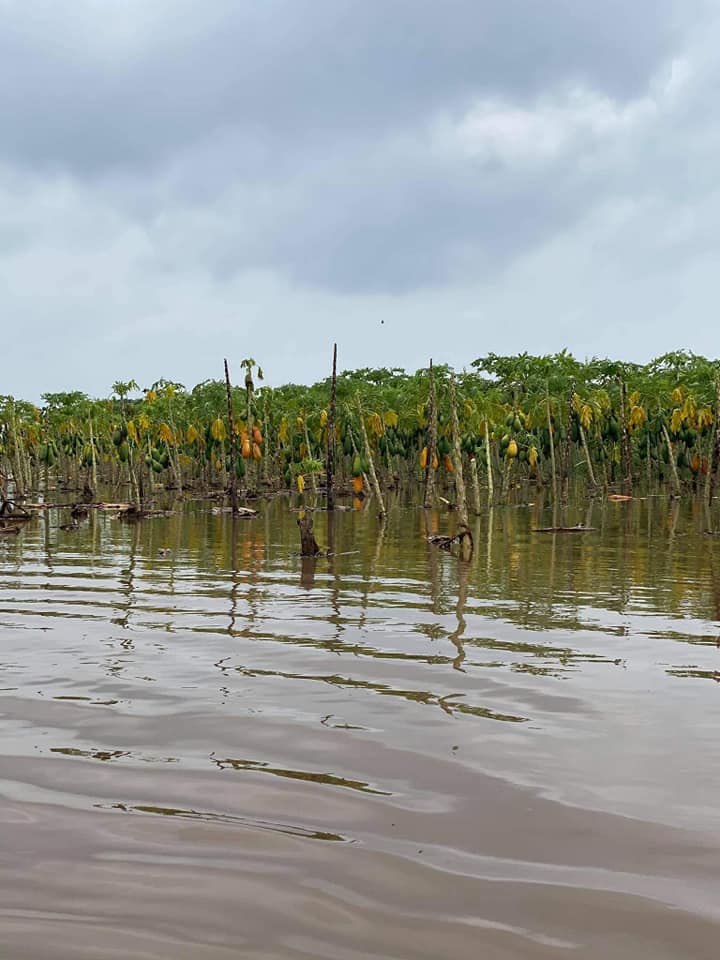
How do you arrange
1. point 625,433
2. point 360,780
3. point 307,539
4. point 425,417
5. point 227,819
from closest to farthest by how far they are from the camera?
1. point 227,819
2. point 360,780
3. point 307,539
4. point 425,417
5. point 625,433

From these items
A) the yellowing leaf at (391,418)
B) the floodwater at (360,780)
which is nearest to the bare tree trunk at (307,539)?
the floodwater at (360,780)

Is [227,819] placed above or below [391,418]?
below

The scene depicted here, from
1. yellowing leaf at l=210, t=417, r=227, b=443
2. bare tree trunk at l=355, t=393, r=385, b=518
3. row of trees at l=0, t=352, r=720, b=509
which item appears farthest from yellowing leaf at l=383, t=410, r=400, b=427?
bare tree trunk at l=355, t=393, r=385, b=518

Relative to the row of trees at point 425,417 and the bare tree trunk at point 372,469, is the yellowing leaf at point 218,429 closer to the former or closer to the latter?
the row of trees at point 425,417

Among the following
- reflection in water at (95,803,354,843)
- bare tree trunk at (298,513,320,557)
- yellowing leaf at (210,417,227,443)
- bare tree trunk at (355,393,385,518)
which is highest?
yellowing leaf at (210,417,227,443)

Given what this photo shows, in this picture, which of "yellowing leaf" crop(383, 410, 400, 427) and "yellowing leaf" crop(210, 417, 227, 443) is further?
"yellowing leaf" crop(383, 410, 400, 427)

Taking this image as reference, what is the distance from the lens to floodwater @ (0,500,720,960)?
289 centimetres

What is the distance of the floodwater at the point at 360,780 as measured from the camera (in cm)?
289

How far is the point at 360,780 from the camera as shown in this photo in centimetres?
425

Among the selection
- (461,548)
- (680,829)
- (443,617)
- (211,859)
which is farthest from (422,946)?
(461,548)

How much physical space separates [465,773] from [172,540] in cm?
1586

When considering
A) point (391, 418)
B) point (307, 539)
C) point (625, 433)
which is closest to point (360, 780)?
point (307, 539)

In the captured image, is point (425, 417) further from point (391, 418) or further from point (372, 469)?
point (372, 469)

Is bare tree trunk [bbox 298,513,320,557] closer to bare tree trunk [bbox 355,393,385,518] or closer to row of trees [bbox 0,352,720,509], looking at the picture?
bare tree trunk [bbox 355,393,385,518]
